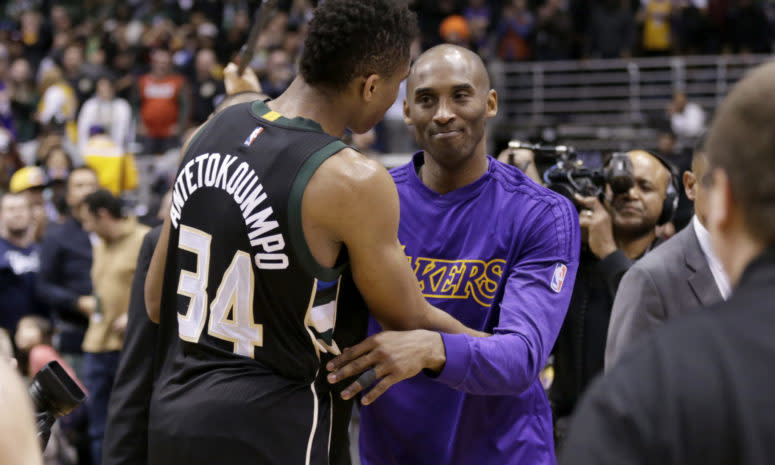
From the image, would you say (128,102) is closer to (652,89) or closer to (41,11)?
(41,11)

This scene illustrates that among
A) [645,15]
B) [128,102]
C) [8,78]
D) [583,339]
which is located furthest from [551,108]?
[583,339]

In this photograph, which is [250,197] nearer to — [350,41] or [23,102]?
[350,41]

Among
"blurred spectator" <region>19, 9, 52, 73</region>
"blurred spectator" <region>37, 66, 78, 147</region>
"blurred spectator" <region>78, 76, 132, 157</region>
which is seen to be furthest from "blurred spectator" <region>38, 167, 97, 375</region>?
"blurred spectator" <region>19, 9, 52, 73</region>

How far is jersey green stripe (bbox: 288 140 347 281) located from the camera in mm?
2436

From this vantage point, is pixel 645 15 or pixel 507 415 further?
pixel 645 15

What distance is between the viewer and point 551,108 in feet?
50.1

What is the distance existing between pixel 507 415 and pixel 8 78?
14161 mm

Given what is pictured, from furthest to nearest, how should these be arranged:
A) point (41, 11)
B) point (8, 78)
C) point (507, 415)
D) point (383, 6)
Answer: point (41, 11)
point (8, 78)
point (507, 415)
point (383, 6)

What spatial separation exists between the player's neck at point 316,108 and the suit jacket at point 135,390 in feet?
4.10

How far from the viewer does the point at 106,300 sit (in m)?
7.05

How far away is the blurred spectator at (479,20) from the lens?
49.0 feet

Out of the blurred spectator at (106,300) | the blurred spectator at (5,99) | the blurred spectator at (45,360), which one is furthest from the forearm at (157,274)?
the blurred spectator at (5,99)

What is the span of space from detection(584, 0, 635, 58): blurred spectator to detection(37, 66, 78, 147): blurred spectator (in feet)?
26.4

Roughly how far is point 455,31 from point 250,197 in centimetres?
1195
